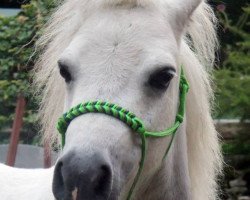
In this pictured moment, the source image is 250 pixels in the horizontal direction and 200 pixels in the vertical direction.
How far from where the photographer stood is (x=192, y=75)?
235 centimetres

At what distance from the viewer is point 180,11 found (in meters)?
2.19

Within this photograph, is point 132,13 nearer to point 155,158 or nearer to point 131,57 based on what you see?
point 131,57

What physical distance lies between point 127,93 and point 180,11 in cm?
47

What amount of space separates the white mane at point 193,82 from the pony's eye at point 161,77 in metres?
0.33

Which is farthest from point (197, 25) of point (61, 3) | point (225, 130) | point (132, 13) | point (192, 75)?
point (225, 130)

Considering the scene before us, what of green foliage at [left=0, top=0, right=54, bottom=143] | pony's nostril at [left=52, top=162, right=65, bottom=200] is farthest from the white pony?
green foliage at [left=0, top=0, right=54, bottom=143]

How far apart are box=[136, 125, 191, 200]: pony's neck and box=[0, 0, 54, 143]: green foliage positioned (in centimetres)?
175

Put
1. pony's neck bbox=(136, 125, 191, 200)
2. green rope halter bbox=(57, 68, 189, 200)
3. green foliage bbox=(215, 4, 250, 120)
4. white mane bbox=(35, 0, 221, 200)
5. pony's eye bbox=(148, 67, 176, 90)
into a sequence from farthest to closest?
green foliage bbox=(215, 4, 250, 120), white mane bbox=(35, 0, 221, 200), pony's neck bbox=(136, 125, 191, 200), pony's eye bbox=(148, 67, 176, 90), green rope halter bbox=(57, 68, 189, 200)

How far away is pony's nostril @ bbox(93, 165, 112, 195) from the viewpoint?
174 cm

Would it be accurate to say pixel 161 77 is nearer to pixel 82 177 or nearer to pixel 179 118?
pixel 179 118

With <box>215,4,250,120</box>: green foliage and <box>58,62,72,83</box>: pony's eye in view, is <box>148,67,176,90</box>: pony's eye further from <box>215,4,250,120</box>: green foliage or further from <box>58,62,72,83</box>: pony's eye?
<box>215,4,250,120</box>: green foliage

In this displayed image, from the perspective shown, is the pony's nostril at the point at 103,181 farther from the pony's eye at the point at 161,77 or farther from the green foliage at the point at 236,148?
the green foliage at the point at 236,148

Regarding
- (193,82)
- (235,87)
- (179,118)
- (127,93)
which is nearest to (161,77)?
(127,93)

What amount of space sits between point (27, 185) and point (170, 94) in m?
0.86
